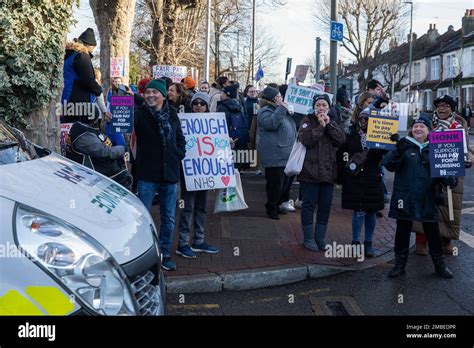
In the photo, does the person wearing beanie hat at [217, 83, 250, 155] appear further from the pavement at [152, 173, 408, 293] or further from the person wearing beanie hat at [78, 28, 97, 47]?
the person wearing beanie hat at [78, 28, 97, 47]

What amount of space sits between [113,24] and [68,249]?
11.8m

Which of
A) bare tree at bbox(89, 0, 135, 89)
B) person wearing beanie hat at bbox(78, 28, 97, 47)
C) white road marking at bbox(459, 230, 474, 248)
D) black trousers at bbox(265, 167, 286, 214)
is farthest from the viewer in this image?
bare tree at bbox(89, 0, 135, 89)

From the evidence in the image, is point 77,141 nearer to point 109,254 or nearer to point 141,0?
point 109,254

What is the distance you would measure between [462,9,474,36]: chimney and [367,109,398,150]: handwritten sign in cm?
5057

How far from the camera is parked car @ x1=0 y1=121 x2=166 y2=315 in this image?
2.47m

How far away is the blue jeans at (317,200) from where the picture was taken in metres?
6.80

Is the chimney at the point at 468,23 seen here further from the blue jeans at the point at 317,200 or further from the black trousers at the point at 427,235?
the black trousers at the point at 427,235

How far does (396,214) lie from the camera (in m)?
6.17

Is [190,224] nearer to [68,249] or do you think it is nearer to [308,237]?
[308,237]

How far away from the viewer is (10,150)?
11.1 feet

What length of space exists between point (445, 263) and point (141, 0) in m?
20.3

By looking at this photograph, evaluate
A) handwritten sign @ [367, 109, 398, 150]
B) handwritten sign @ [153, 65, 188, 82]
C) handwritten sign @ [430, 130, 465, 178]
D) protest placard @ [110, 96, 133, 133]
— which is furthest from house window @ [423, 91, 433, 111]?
protest placard @ [110, 96, 133, 133]
